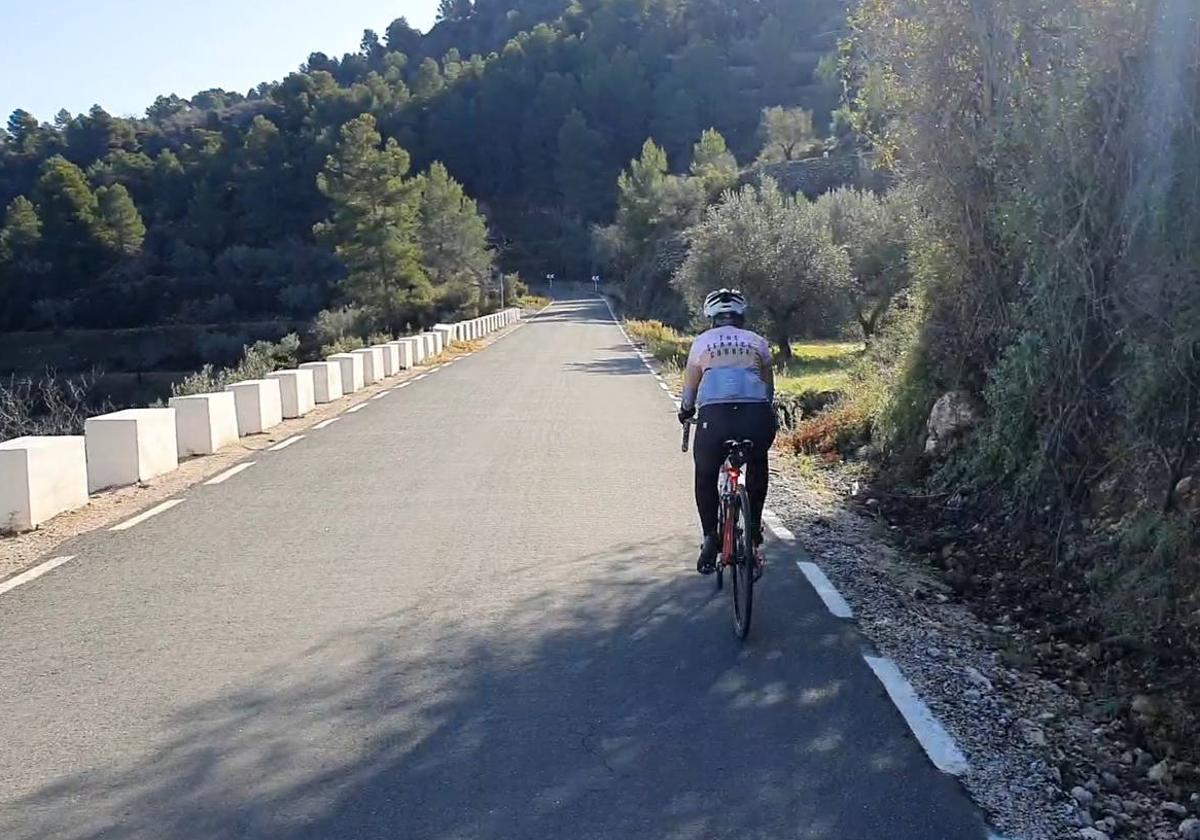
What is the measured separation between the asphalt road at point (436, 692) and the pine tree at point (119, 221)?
7970cm

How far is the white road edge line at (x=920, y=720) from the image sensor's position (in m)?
4.33

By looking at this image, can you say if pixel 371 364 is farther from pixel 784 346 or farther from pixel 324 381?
pixel 784 346

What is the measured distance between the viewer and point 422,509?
9.76m

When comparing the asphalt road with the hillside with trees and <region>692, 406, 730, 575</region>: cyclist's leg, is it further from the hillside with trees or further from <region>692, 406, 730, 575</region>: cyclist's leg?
the hillside with trees

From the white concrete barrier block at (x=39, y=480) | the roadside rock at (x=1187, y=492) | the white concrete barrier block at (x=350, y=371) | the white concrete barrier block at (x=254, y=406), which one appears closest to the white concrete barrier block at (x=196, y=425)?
the white concrete barrier block at (x=254, y=406)

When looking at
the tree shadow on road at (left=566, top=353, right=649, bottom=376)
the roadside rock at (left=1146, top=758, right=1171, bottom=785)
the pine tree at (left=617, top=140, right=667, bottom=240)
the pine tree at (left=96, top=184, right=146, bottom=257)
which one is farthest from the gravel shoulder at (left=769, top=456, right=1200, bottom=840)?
the pine tree at (left=617, top=140, right=667, bottom=240)

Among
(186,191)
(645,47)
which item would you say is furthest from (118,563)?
(645,47)

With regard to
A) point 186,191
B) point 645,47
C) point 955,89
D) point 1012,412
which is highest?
point 645,47

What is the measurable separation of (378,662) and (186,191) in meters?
101

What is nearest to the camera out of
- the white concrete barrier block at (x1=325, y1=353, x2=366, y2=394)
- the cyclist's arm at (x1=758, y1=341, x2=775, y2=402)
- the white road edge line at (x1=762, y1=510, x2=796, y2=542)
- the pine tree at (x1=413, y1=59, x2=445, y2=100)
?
the cyclist's arm at (x1=758, y1=341, x2=775, y2=402)

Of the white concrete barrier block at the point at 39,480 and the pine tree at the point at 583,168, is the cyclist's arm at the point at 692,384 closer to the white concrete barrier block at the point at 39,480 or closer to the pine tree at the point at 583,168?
the white concrete barrier block at the point at 39,480

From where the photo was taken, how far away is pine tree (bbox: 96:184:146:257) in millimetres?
81231

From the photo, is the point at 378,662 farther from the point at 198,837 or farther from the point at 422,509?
the point at 422,509

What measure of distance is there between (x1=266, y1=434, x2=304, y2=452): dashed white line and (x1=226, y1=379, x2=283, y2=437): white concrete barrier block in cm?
74
